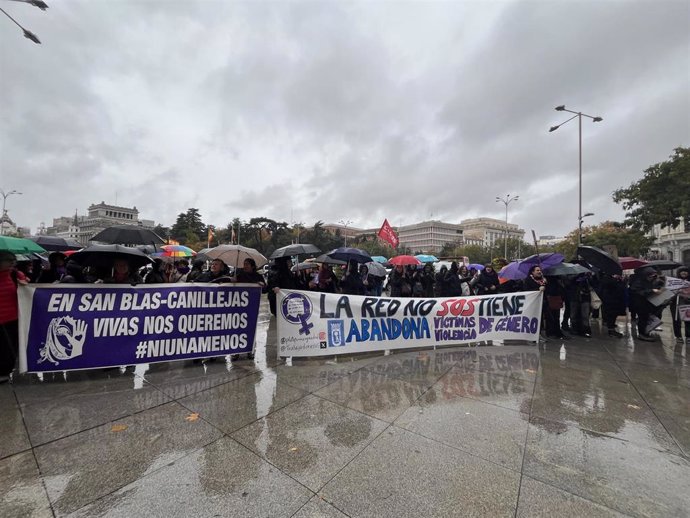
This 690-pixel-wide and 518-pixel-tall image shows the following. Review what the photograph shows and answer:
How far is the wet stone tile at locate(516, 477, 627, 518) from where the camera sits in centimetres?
210

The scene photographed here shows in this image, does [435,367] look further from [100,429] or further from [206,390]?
[100,429]

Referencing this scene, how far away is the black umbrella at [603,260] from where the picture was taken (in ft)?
24.3

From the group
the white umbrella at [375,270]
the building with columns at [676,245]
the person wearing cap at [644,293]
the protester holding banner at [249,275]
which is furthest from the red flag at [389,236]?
the building with columns at [676,245]

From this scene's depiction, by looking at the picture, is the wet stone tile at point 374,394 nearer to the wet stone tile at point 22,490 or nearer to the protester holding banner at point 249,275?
the protester holding banner at point 249,275

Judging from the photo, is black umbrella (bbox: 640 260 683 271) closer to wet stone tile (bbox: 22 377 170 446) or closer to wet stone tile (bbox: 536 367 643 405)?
wet stone tile (bbox: 536 367 643 405)

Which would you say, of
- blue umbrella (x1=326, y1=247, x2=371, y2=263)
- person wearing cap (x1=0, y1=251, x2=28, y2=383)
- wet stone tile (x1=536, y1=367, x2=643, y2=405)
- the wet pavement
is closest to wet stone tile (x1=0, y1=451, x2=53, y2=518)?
the wet pavement

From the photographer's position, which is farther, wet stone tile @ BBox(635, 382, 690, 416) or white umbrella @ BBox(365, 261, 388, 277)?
white umbrella @ BBox(365, 261, 388, 277)

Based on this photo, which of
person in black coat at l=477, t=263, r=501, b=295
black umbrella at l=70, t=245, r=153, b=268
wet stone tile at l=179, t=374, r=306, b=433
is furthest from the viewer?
person in black coat at l=477, t=263, r=501, b=295

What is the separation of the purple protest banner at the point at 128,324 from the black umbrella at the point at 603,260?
25.3ft

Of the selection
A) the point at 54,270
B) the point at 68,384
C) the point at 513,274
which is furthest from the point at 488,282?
the point at 54,270

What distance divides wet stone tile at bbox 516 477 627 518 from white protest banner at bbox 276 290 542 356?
3.49 meters

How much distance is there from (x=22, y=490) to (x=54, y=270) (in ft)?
19.2

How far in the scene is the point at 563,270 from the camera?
7176 millimetres

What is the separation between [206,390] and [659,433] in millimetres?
4860
